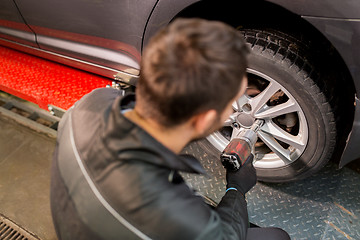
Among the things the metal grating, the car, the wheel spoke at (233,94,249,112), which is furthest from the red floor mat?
the wheel spoke at (233,94,249,112)

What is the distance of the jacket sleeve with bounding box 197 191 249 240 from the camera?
0.79 m

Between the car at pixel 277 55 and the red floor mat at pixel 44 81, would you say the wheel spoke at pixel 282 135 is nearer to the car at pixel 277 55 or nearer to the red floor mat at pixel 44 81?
the car at pixel 277 55

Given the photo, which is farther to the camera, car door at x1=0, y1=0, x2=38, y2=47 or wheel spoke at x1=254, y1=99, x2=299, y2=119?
car door at x1=0, y1=0, x2=38, y2=47

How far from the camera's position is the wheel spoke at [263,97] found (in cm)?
141

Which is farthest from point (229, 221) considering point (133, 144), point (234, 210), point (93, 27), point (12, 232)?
point (12, 232)

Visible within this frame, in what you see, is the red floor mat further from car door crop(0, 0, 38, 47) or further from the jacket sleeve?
the jacket sleeve

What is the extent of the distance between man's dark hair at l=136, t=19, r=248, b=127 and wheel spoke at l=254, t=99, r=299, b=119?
2.44 ft

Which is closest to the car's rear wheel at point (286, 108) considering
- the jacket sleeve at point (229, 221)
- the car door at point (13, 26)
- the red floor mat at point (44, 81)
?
the jacket sleeve at point (229, 221)

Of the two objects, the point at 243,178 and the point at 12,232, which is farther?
the point at 12,232

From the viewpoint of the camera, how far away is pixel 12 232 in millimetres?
1746

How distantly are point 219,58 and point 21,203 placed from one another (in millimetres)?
1728

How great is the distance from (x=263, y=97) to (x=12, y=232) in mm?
1575

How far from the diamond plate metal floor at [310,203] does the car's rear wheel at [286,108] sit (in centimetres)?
15

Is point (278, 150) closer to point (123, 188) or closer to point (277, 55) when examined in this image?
point (277, 55)
